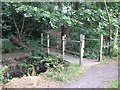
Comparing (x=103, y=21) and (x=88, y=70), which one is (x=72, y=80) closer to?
(x=88, y=70)

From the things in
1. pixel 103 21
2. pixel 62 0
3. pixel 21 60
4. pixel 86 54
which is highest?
pixel 62 0

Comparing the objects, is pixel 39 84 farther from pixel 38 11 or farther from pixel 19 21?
pixel 19 21

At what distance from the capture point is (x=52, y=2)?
809cm

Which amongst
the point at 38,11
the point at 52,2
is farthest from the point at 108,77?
the point at 52,2

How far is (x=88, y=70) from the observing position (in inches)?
172

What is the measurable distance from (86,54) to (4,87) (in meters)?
4.16

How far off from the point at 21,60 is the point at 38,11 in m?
3.16

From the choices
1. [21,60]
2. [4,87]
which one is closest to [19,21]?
[21,60]

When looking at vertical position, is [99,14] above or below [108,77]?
above

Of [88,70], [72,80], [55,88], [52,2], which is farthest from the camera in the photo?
[52,2]

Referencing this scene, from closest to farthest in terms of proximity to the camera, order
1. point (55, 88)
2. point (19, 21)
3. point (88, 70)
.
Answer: point (55, 88), point (88, 70), point (19, 21)

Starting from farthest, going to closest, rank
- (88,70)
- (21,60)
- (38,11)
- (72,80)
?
(21,60) < (38,11) < (88,70) < (72,80)

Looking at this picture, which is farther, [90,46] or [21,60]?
[90,46]

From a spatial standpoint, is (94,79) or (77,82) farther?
(94,79)
